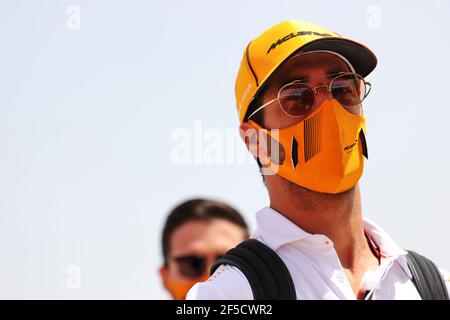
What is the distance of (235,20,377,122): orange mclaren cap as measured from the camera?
4.39 meters

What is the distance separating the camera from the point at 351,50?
4.63m

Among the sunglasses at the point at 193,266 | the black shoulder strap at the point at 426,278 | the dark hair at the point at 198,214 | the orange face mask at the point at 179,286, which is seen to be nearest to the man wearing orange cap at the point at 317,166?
the black shoulder strap at the point at 426,278

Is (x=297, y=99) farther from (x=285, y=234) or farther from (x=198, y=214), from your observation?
(x=198, y=214)

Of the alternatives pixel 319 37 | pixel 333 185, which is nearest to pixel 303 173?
pixel 333 185

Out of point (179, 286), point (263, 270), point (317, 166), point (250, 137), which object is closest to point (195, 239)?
point (179, 286)

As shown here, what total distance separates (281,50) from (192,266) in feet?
9.64

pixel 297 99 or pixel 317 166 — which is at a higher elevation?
pixel 297 99

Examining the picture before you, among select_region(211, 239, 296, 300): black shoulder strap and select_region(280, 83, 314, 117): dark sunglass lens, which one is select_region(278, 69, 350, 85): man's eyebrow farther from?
select_region(211, 239, 296, 300): black shoulder strap

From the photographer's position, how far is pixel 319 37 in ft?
14.6

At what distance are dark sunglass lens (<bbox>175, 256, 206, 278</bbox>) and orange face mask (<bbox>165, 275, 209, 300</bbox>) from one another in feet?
0.22

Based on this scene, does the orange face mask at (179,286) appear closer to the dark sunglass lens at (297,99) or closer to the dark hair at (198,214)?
the dark hair at (198,214)
